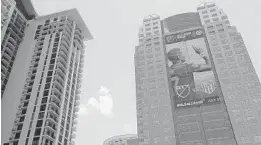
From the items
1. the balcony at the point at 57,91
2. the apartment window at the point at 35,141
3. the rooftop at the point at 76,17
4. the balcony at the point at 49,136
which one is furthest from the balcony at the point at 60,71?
the rooftop at the point at 76,17

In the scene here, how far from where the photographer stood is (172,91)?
91.0 meters

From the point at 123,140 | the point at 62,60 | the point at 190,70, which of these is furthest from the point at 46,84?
the point at 123,140

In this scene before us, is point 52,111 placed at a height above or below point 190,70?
below

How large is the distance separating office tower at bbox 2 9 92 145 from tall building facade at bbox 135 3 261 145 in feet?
81.7

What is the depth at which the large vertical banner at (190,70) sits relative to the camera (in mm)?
86500

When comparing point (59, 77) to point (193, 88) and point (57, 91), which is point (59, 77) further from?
point (193, 88)

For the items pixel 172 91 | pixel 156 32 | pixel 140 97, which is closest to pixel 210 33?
pixel 156 32

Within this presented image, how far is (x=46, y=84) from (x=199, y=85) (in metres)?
45.8

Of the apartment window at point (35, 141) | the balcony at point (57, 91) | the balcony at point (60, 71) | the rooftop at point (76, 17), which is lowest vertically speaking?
the apartment window at point (35, 141)

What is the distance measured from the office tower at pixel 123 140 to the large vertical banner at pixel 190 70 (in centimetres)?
4108

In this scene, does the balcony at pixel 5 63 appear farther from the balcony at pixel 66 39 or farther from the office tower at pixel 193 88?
the office tower at pixel 193 88

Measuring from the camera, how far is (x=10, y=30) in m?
73.6

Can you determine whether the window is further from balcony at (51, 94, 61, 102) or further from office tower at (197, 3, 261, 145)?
office tower at (197, 3, 261, 145)

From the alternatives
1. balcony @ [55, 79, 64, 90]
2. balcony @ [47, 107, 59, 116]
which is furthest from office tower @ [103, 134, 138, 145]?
balcony @ [47, 107, 59, 116]
